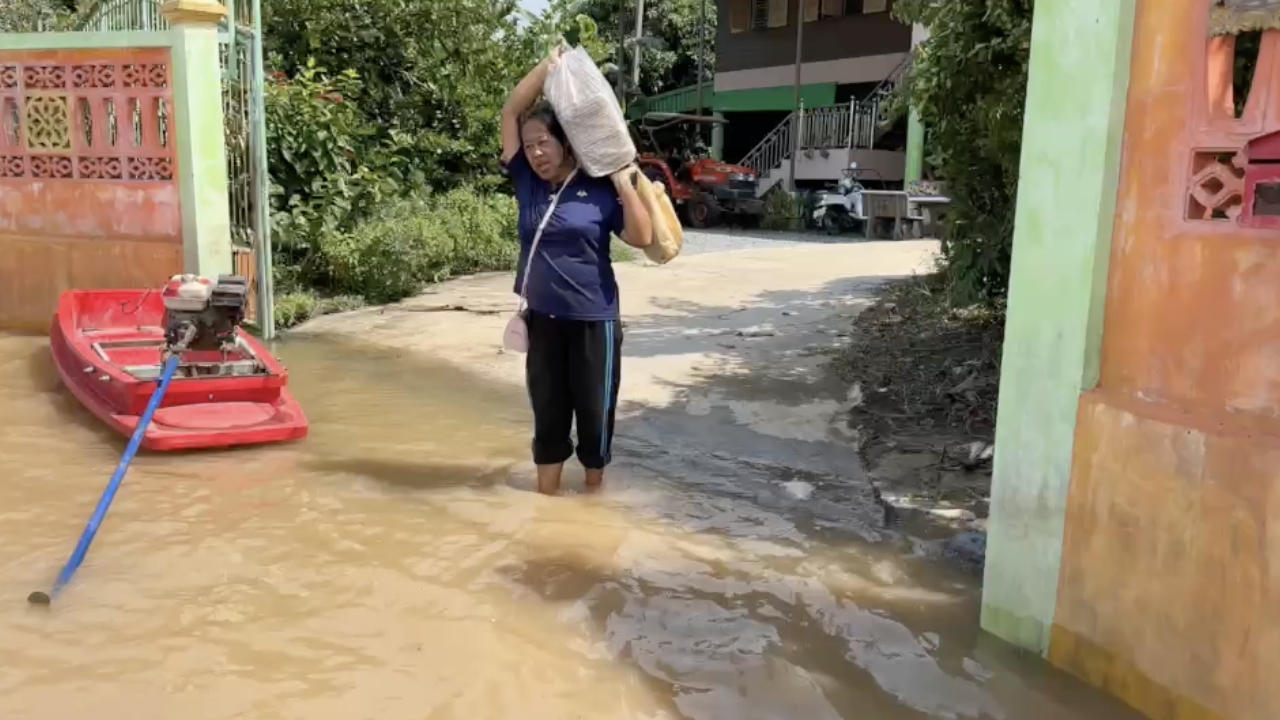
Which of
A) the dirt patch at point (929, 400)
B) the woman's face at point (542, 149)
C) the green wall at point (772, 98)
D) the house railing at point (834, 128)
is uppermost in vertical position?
the green wall at point (772, 98)

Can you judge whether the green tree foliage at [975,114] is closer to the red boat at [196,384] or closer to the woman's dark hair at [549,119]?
the woman's dark hair at [549,119]

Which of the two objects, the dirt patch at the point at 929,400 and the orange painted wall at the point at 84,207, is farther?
the orange painted wall at the point at 84,207

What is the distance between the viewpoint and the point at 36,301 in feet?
25.6

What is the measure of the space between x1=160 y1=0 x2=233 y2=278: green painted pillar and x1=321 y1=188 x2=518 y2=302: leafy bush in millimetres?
1904

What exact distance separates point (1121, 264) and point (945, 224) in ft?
13.8

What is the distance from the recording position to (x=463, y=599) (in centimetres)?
338

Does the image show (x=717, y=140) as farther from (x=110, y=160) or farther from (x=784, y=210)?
(x=110, y=160)

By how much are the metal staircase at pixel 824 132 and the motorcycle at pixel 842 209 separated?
1.17m

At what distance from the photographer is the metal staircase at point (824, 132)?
19.0m

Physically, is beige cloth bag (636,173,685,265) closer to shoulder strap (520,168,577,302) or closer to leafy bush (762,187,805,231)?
shoulder strap (520,168,577,302)

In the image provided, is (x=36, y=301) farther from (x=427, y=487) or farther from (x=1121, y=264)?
(x=1121, y=264)

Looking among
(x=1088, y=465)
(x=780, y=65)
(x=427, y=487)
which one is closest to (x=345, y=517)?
(x=427, y=487)

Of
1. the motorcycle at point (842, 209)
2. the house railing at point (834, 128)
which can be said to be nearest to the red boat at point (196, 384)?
the motorcycle at point (842, 209)

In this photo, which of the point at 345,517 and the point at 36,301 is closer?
the point at 345,517
